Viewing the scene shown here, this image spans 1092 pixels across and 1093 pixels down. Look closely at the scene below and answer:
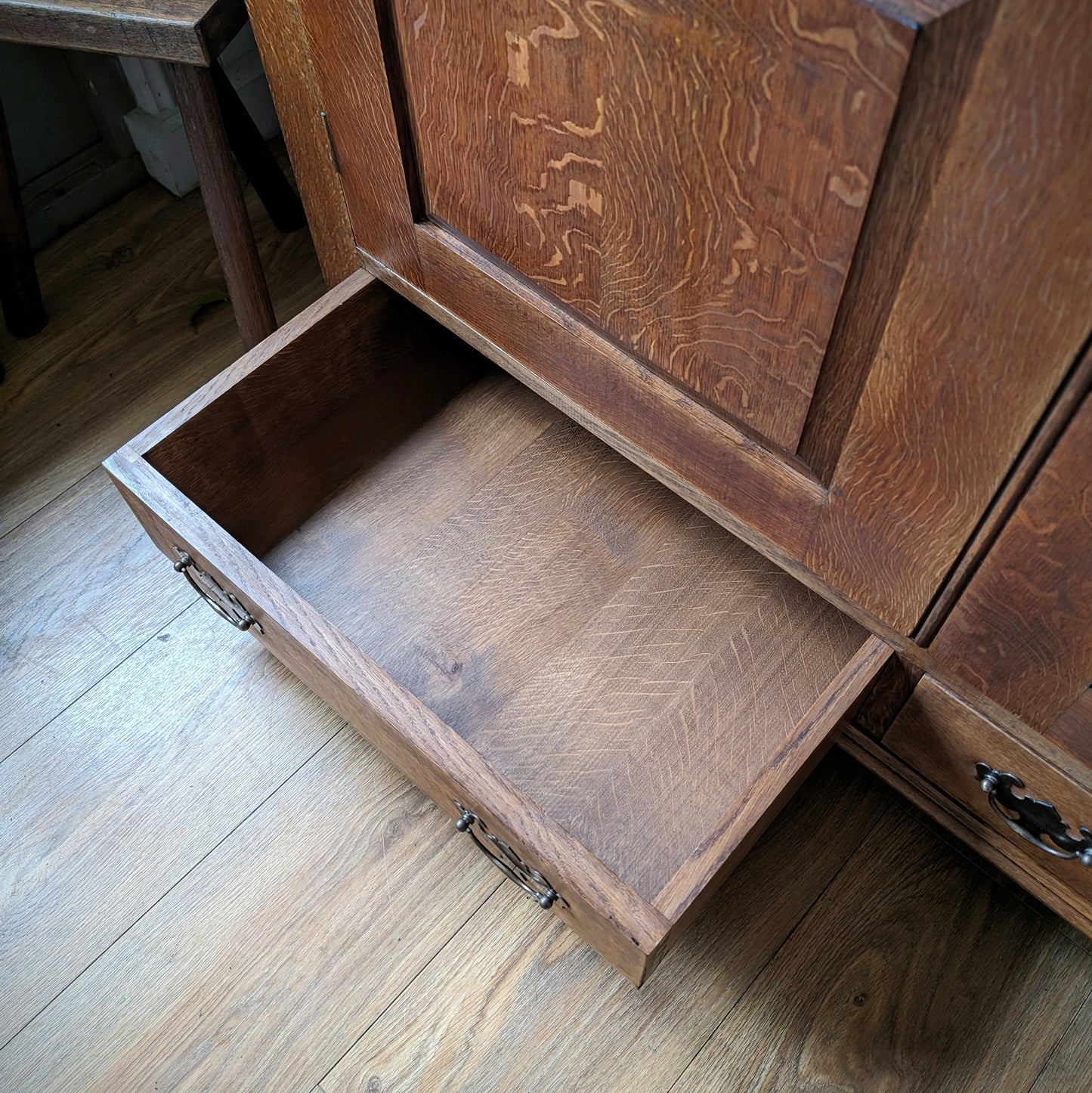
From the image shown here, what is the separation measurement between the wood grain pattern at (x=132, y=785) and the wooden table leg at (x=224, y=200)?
270 millimetres

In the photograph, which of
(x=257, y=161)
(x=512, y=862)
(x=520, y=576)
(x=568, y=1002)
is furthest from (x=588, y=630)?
(x=257, y=161)

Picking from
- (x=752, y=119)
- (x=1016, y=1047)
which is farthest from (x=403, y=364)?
(x=1016, y=1047)

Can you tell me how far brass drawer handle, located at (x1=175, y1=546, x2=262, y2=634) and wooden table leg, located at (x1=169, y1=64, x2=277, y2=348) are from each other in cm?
28

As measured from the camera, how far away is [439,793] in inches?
25.8

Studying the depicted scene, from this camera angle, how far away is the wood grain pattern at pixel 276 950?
0.73m

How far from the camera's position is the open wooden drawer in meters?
0.60

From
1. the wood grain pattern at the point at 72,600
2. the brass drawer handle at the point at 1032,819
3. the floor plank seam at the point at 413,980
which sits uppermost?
the brass drawer handle at the point at 1032,819

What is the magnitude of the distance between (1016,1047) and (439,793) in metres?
0.44

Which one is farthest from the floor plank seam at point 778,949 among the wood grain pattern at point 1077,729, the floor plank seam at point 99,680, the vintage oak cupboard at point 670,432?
the floor plank seam at point 99,680

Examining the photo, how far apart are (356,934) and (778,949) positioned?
316 millimetres

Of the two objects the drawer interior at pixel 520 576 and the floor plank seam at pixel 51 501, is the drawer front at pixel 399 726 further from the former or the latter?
the floor plank seam at pixel 51 501

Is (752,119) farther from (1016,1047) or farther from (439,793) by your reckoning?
(1016,1047)

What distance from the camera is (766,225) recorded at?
1.41 ft

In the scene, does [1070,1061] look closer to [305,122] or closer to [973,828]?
[973,828]
